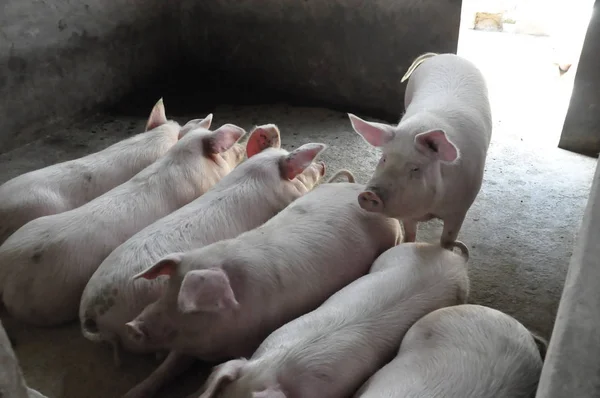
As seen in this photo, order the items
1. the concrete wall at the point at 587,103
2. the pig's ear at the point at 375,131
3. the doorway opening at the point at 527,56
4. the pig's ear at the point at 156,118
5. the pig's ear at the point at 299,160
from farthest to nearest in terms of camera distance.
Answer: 1. the doorway opening at the point at 527,56
2. the concrete wall at the point at 587,103
3. the pig's ear at the point at 156,118
4. the pig's ear at the point at 299,160
5. the pig's ear at the point at 375,131

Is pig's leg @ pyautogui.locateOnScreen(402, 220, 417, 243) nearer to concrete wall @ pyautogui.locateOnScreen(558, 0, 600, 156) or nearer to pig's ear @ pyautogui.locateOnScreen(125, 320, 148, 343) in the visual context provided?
pig's ear @ pyautogui.locateOnScreen(125, 320, 148, 343)

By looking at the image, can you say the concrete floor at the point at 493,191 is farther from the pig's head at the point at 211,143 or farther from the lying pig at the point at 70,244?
the pig's head at the point at 211,143

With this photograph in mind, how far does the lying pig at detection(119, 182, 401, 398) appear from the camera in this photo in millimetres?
1808

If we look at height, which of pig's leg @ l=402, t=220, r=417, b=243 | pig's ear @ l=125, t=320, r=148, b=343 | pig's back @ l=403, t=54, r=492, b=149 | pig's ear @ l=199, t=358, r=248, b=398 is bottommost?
pig's leg @ l=402, t=220, r=417, b=243


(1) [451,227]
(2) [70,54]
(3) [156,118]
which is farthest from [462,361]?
(2) [70,54]

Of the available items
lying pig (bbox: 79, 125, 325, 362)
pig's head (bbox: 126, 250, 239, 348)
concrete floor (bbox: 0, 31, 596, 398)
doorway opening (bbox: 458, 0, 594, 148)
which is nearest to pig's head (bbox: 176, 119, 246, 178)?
lying pig (bbox: 79, 125, 325, 362)

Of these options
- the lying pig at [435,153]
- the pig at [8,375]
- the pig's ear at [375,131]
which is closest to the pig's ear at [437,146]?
the lying pig at [435,153]

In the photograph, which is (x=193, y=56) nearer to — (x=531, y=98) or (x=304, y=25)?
(x=304, y=25)

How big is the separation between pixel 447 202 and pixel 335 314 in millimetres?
779

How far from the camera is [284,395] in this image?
146 centimetres

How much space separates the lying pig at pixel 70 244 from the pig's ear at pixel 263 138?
431mm

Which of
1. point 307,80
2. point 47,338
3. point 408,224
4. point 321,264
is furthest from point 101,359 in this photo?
point 307,80

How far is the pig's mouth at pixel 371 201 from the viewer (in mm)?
1979

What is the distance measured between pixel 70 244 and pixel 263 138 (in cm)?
99
